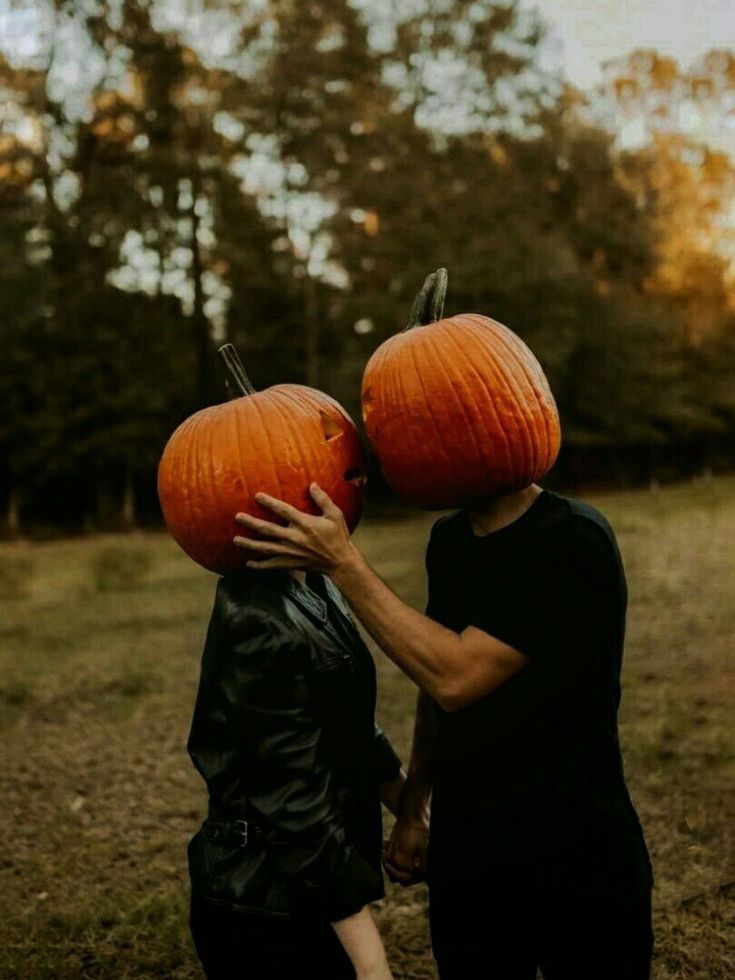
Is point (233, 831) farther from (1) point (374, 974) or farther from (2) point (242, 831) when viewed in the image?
(1) point (374, 974)

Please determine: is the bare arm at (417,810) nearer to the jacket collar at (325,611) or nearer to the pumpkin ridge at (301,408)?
the jacket collar at (325,611)

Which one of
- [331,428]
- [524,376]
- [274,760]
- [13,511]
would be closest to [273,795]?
[274,760]

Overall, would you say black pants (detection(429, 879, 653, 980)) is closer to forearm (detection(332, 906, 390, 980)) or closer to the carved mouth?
forearm (detection(332, 906, 390, 980))

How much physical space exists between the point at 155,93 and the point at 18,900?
79.7 ft

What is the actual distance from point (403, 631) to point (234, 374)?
847 millimetres

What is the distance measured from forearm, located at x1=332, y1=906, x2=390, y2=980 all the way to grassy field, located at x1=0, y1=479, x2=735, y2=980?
6.82 ft

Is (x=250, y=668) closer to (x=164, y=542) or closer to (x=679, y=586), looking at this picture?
(x=679, y=586)

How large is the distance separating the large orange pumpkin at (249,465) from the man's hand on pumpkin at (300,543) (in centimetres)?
11

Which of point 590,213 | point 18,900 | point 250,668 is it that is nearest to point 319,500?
point 250,668

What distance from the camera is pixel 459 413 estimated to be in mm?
2307

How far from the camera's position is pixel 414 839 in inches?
102

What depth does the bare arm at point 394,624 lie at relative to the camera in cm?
210

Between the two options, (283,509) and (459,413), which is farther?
(459,413)

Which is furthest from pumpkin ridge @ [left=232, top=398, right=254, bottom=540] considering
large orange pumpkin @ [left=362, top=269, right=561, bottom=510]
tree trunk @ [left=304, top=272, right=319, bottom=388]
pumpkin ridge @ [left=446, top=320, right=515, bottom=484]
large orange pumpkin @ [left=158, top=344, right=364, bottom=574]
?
tree trunk @ [left=304, top=272, right=319, bottom=388]
